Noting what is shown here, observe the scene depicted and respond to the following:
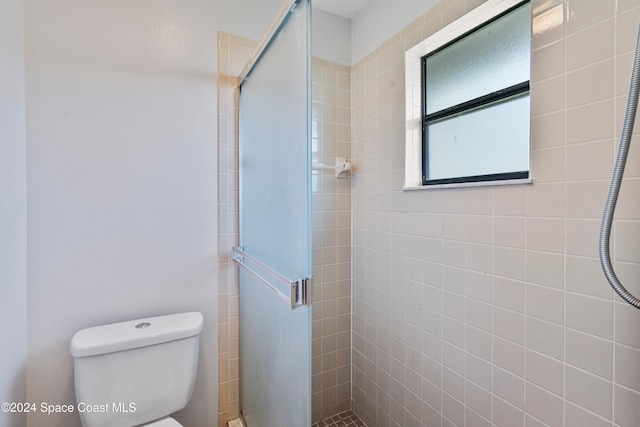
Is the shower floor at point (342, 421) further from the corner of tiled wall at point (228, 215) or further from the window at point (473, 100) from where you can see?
the window at point (473, 100)

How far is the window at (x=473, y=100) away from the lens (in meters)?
1.05

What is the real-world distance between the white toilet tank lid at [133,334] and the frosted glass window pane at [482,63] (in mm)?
1545

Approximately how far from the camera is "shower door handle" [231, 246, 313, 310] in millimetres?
792

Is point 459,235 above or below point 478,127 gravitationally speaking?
below

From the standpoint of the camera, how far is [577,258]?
0.82 m

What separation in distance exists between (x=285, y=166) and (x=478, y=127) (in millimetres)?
869

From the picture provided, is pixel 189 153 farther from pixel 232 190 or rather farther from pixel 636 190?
pixel 636 190

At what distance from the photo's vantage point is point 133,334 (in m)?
1.10

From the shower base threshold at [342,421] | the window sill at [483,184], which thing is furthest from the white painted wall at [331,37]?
the shower base threshold at [342,421]

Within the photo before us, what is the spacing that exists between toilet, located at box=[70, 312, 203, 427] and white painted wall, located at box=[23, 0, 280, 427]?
195 millimetres

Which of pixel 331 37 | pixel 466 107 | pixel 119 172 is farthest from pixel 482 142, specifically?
pixel 119 172

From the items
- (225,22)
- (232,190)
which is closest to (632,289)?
(232,190)

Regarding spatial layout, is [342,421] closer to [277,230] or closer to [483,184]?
[277,230]

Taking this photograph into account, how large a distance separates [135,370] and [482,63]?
6.25 feet
